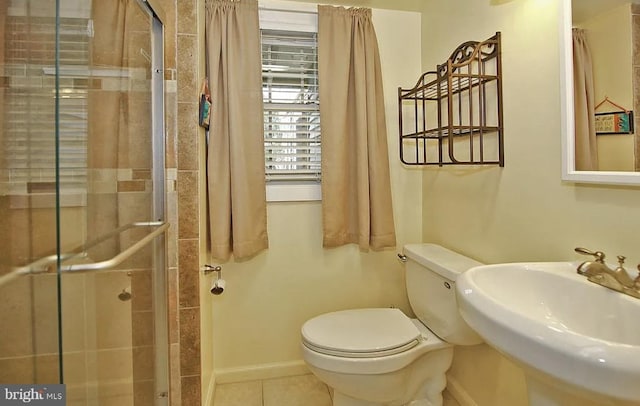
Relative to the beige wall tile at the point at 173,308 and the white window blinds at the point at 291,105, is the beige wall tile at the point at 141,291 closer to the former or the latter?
the beige wall tile at the point at 173,308

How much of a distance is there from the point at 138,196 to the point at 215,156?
0.53 m

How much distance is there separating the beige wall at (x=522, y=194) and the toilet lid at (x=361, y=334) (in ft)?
1.26

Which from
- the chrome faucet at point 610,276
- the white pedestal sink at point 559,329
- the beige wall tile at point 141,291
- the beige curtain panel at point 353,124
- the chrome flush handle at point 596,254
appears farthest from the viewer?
the beige curtain panel at point 353,124

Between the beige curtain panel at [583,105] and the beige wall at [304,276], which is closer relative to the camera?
the beige curtain panel at [583,105]

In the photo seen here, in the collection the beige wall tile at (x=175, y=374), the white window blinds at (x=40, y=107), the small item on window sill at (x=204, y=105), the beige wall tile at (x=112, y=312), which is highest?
the small item on window sill at (x=204, y=105)

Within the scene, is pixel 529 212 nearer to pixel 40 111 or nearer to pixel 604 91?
pixel 604 91

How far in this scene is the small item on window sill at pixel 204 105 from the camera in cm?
144

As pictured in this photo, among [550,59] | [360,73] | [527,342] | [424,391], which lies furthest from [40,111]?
[424,391]

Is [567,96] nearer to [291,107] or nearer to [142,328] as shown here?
[291,107]

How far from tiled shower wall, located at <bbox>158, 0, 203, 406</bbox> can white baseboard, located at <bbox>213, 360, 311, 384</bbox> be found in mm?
395

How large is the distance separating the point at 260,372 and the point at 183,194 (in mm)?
1116

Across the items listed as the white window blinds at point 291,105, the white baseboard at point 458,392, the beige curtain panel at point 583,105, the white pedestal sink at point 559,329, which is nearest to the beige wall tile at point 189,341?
the white window blinds at point 291,105

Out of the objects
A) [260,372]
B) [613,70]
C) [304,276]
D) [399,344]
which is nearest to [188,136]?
[304,276]

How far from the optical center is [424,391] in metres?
1.45
